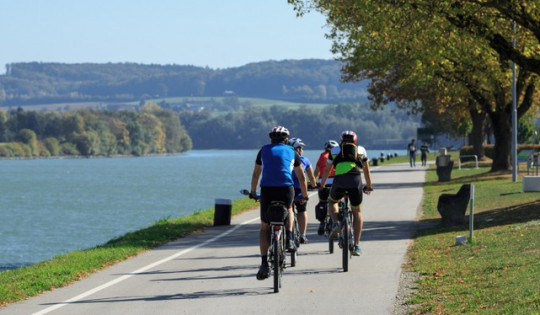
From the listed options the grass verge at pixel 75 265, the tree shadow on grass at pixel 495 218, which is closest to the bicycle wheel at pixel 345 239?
the grass verge at pixel 75 265

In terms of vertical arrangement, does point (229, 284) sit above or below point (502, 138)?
below

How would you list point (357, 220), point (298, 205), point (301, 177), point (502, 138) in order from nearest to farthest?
point (301, 177), point (357, 220), point (298, 205), point (502, 138)

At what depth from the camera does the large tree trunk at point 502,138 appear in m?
46.8

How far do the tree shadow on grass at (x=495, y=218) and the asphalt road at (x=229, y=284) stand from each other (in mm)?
949

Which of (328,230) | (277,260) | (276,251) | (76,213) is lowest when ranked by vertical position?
(76,213)

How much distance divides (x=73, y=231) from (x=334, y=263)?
32.5m

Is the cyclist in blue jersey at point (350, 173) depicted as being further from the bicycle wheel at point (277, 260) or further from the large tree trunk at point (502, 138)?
the large tree trunk at point (502, 138)

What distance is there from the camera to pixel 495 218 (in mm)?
24672

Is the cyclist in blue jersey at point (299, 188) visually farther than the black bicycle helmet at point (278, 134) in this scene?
Yes

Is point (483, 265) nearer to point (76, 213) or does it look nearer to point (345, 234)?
point (345, 234)

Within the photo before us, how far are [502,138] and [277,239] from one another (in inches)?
1414

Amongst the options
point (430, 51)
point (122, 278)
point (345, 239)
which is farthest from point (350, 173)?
point (430, 51)

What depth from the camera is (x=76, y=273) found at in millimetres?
15969

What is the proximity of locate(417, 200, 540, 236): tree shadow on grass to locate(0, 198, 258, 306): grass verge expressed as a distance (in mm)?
5317
